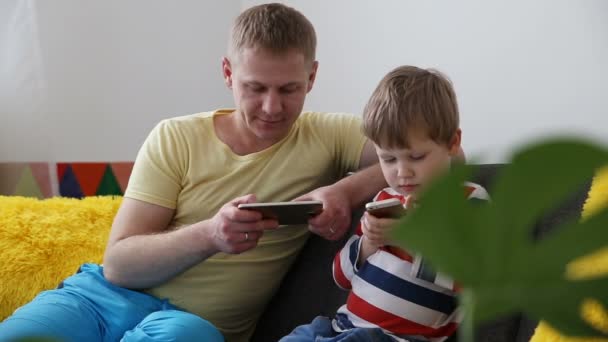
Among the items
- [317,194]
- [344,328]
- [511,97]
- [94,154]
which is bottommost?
[94,154]

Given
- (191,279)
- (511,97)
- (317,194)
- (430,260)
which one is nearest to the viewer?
(430,260)

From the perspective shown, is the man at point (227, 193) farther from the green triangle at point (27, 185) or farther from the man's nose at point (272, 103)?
the green triangle at point (27, 185)

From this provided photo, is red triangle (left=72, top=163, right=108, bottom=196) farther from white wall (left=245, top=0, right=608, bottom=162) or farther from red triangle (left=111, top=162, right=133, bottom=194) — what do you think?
white wall (left=245, top=0, right=608, bottom=162)

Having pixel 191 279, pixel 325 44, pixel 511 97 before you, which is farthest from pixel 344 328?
pixel 325 44

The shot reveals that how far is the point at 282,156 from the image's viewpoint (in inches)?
61.3

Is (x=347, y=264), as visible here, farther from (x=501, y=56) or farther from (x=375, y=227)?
(x=501, y=56)

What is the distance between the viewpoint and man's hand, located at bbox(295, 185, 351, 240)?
1.32 m

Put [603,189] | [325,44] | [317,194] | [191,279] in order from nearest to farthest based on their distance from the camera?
[603,189], [317,194], [191,279], [325,44]

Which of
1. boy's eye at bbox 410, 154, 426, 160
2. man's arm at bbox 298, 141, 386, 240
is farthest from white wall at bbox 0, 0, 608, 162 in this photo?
boy's eye at bbox 410, 154, 426, 160

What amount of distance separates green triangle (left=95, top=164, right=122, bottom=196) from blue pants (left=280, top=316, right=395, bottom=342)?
5.60 ft

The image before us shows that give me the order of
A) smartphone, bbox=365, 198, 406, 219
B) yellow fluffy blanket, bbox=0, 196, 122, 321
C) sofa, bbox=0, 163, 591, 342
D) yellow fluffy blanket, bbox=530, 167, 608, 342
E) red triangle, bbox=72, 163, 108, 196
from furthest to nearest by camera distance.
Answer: red triangle, bbox=72, 163, 108, 196 → yellow fluffy blanket, bbox=0, 196, 122, 321 → sofa, bbox=0, 163, 591, 342 → smartphone, bbox=365, 198, 406, 219 → yellow fluffy blanket, bbox=530, 167, 608, 342

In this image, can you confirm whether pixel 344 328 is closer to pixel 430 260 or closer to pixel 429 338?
pixel 429 338

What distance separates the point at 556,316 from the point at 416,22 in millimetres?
1847

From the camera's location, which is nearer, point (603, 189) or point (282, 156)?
point (603, 189)
